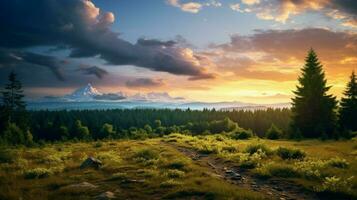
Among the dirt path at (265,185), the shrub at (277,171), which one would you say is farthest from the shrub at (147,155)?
the shrub at (277,171)

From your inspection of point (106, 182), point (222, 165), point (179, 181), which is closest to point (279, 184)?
point (179, 181)

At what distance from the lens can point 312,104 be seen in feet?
170

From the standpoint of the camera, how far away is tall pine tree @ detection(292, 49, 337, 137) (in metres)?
50.2

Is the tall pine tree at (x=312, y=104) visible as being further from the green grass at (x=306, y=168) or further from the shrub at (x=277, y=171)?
the shrub at (x=277, y=171)

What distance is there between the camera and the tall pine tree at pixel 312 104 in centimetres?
5022

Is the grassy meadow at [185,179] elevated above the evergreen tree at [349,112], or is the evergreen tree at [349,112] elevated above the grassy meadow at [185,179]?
the evergreen tree at [349,112]

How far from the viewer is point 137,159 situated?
90.2 feet

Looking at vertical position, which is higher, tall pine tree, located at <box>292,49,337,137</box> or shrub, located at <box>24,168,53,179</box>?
tall pine tree, located at <box>292,49,337,137</box>

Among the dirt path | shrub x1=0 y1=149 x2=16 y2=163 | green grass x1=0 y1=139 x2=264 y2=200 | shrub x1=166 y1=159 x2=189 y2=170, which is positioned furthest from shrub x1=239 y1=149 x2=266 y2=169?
shrub x1=0 y1=149 x2=16 y2=163

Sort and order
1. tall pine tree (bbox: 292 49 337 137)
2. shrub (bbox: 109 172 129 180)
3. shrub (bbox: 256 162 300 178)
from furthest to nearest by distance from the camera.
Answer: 1. tall pine tree (bbox: 292 49 337 137)
2. shrub (bbox: 109 172 129 180)
3. shrub (bbox: 256 162 300 178)

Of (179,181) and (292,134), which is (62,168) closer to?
(179,181)

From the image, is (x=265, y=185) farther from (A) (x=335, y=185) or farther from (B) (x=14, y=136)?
(B) (x=14, y=136)

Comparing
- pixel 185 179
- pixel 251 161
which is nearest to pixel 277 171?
pixel 251 161

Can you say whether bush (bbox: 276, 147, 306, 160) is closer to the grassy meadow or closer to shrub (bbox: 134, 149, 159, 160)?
the grassy meadow
